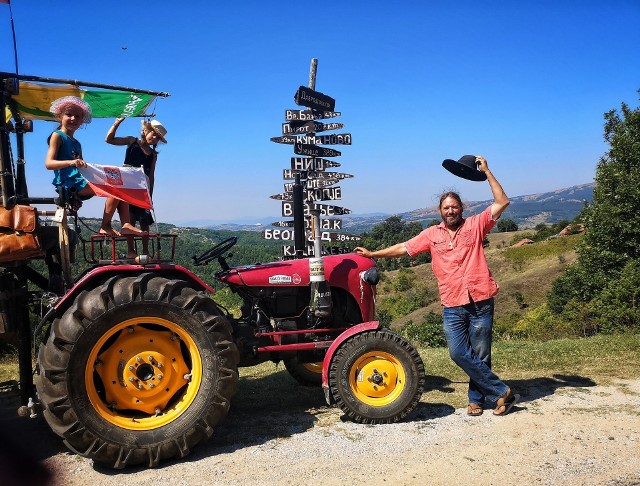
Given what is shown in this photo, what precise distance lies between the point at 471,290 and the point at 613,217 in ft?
64.0

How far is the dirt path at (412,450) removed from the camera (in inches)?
138

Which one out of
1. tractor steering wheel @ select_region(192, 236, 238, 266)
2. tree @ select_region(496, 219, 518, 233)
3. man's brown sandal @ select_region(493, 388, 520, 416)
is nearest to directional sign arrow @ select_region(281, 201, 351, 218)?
tractor steering wheel @ select_region(192, 236, 238, 266)

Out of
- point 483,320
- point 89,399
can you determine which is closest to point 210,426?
point 89,399

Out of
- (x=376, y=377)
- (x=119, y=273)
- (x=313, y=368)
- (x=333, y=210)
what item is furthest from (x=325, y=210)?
(x=119, y=273)

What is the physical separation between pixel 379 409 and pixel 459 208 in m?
1.89

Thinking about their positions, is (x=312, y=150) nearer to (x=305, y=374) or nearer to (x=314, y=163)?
(x=314, y=163)

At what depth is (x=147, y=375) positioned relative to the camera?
4016mm

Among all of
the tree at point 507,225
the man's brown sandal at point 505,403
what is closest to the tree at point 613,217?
the man's brown sandal at point 505,403

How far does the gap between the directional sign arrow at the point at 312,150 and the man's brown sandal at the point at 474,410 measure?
20.9 feet

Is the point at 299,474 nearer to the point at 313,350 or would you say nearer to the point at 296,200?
the point at 313,350

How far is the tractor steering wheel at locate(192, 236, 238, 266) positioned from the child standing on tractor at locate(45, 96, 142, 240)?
2.27 ft

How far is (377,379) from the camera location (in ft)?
15.1

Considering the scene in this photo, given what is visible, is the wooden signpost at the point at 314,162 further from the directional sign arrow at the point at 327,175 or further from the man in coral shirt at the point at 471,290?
the man in coral shirt at the point at 471,290

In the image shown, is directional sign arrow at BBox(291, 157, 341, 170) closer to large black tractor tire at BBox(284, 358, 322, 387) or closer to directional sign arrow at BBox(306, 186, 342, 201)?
directional sign arrow at BBox(306, 186, 342, 201)
